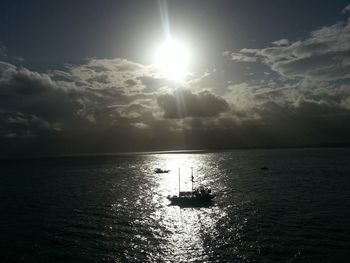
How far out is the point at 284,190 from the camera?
126 metres

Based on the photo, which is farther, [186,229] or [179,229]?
[179,229]

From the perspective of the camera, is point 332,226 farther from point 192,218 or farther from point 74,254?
point 74,254

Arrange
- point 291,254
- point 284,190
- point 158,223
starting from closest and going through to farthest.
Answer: point 291,254, point 158,223, point 284,190

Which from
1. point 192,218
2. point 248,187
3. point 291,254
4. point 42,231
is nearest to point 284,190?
point 248,187

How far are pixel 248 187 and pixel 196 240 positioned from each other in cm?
7815

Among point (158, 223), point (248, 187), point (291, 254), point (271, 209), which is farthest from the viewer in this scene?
point (248, 187)

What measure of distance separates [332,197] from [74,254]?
85272 mm

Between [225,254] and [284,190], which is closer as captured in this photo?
[225,254]

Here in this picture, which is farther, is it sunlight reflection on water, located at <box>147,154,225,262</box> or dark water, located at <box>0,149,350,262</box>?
sunlight reflection on water, located at <box>147,154,225,262</box>

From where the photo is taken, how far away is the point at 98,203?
10738 centimetres

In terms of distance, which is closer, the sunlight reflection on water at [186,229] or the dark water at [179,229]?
the dark water at [179,229]

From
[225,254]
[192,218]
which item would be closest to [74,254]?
[225,254]

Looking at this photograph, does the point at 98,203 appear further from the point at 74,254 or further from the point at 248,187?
the point at 248,187

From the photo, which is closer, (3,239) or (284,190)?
(3,239)
